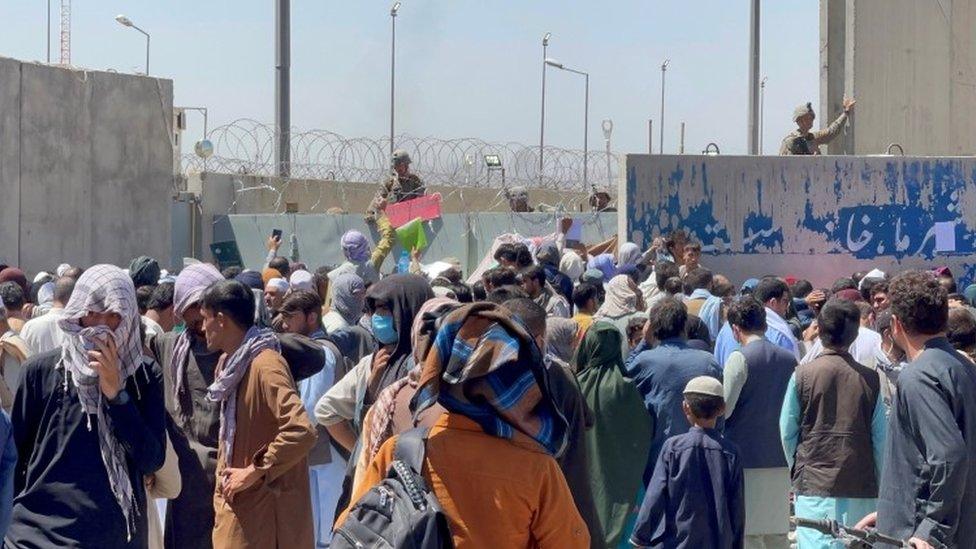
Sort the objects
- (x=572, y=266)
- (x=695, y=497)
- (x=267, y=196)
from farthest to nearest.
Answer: (x=267, y=196)
(x=572, y=266)
(x=695, y=497)

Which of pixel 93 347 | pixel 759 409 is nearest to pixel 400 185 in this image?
pixel 759 409

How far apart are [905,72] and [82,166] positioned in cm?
1012

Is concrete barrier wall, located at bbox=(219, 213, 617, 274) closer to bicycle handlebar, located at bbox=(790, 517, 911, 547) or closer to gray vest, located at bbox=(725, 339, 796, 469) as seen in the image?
gray vest, located at bbox=(725, 339, 796, 469)

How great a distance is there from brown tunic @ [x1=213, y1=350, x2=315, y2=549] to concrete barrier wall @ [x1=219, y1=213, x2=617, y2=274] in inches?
344

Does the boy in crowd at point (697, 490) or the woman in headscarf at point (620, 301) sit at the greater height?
the woman in headscarf at point (620, 301)

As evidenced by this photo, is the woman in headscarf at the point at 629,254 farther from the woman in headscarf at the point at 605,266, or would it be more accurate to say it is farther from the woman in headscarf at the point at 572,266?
the woman in headscarf at the point at 572,266

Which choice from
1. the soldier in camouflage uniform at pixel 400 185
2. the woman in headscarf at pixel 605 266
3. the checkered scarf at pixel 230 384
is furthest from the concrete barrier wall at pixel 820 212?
the checkered scarf at pixel 230 384

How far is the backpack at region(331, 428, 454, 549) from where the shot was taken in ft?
11.2

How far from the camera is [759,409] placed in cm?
770

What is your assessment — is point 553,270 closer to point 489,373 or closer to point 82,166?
point 82,166

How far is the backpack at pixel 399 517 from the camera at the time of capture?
3.41 meters

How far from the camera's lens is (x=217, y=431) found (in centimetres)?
567

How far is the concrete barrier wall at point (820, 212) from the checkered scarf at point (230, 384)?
9814mm

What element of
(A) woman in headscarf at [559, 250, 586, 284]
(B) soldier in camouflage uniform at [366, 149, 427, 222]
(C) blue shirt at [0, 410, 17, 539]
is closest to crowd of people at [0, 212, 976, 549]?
(C) blue shirt at [0, 410, 17, 539]
